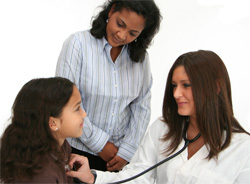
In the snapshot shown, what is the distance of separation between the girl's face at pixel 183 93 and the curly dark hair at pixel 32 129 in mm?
454

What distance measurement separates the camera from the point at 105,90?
148 centimetres

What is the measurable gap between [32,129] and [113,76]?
0.52 metres

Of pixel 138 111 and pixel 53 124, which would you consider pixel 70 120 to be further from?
pixel 138 111

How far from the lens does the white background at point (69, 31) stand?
95.5 inches

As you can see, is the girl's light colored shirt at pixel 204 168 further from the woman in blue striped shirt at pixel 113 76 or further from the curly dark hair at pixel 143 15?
the curly dark hair at pixel 143 15

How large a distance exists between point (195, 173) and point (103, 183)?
1.27 ft

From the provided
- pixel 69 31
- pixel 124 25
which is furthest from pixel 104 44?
pixel 69 31

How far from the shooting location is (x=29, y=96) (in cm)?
114

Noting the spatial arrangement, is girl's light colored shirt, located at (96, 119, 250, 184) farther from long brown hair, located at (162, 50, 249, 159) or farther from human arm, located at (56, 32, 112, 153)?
human arm, located at (56, 32, 112, 153)

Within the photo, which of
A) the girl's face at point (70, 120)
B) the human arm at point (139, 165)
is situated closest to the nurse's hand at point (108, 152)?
the human arm at point (139, 165)

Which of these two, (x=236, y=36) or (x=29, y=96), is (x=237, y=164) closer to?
(x=29, y=96)

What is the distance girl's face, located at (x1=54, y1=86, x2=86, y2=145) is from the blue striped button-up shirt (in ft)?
0.74

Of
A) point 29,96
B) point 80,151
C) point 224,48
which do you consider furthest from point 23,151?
point 224,48

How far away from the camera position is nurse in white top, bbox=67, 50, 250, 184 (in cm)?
119
